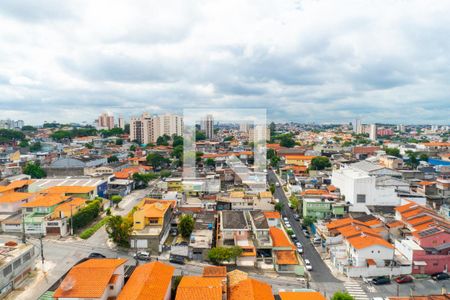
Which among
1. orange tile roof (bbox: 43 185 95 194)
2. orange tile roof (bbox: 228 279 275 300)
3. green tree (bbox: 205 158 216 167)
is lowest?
orange tile roof (bbox: 228 279 275 300)

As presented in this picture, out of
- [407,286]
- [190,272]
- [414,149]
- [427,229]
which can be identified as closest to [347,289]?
[407,286]

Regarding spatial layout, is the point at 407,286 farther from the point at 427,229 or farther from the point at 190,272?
the point at 190,272

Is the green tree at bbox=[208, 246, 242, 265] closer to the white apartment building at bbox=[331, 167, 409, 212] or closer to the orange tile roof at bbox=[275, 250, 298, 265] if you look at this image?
the orange tile roof at bbox=[275, 250, 298, 265]

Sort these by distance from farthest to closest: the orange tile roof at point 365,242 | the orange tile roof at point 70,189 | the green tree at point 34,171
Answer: the green tree at point 34,171, the orange tile roof at point 70,189, the orange tile roof at point 365,242

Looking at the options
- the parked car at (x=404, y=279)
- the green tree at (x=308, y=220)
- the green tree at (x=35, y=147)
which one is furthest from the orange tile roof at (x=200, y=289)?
the green tree at (x=35, y=147)

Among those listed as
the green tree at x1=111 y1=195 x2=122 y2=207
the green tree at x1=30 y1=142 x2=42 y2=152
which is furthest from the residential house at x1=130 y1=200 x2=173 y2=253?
the green tree at x1=30 y1=142 x2=42 y2=152

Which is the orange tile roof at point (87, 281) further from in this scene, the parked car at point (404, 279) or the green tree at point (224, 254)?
the parked car at point (404, 279)

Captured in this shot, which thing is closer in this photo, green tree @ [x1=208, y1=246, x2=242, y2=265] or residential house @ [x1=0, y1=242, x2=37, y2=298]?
residential house @ [x1=0, y1=242, x2=37, y2=298]
